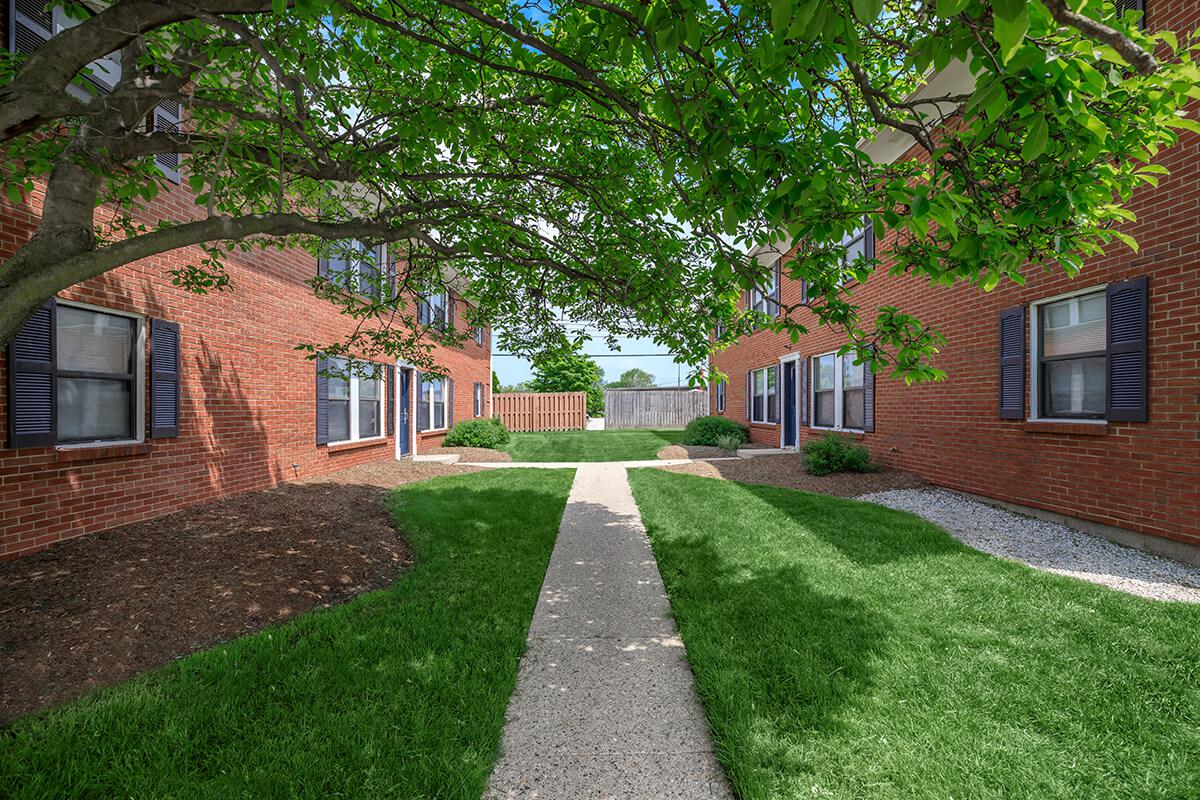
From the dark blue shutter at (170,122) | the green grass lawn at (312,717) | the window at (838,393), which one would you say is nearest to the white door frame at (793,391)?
the window at (838,393)

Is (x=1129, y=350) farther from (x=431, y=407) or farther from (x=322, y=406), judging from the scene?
(x=431, y=407)

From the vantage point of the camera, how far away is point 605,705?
249 centimetres

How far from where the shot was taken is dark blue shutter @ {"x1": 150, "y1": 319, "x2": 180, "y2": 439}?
5277 millimetres

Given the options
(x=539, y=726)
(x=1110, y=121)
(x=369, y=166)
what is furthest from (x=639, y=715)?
(x=369, y=166)

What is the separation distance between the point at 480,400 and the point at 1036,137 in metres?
19.4

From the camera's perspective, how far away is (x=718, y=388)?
21.0 m

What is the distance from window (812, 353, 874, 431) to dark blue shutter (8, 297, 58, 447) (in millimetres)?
11090

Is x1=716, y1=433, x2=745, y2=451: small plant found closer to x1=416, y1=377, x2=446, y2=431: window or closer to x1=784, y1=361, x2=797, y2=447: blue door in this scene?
x1=784, y1=361, x2=797, y2=447: blue door

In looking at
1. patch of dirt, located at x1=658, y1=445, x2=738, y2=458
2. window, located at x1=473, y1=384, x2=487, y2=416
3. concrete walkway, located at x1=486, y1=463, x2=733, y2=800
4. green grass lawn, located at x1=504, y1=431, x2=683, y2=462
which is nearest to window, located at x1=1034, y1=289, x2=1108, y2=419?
concrete walkway, located at x1=486, y1=463, x2=733, y2=800

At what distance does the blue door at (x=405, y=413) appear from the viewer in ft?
39.3

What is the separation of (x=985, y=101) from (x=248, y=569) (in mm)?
5539

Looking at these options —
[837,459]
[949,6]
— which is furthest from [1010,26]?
[837,459]

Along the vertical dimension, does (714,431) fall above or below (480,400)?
below

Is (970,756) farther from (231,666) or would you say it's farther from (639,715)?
(231,666)
